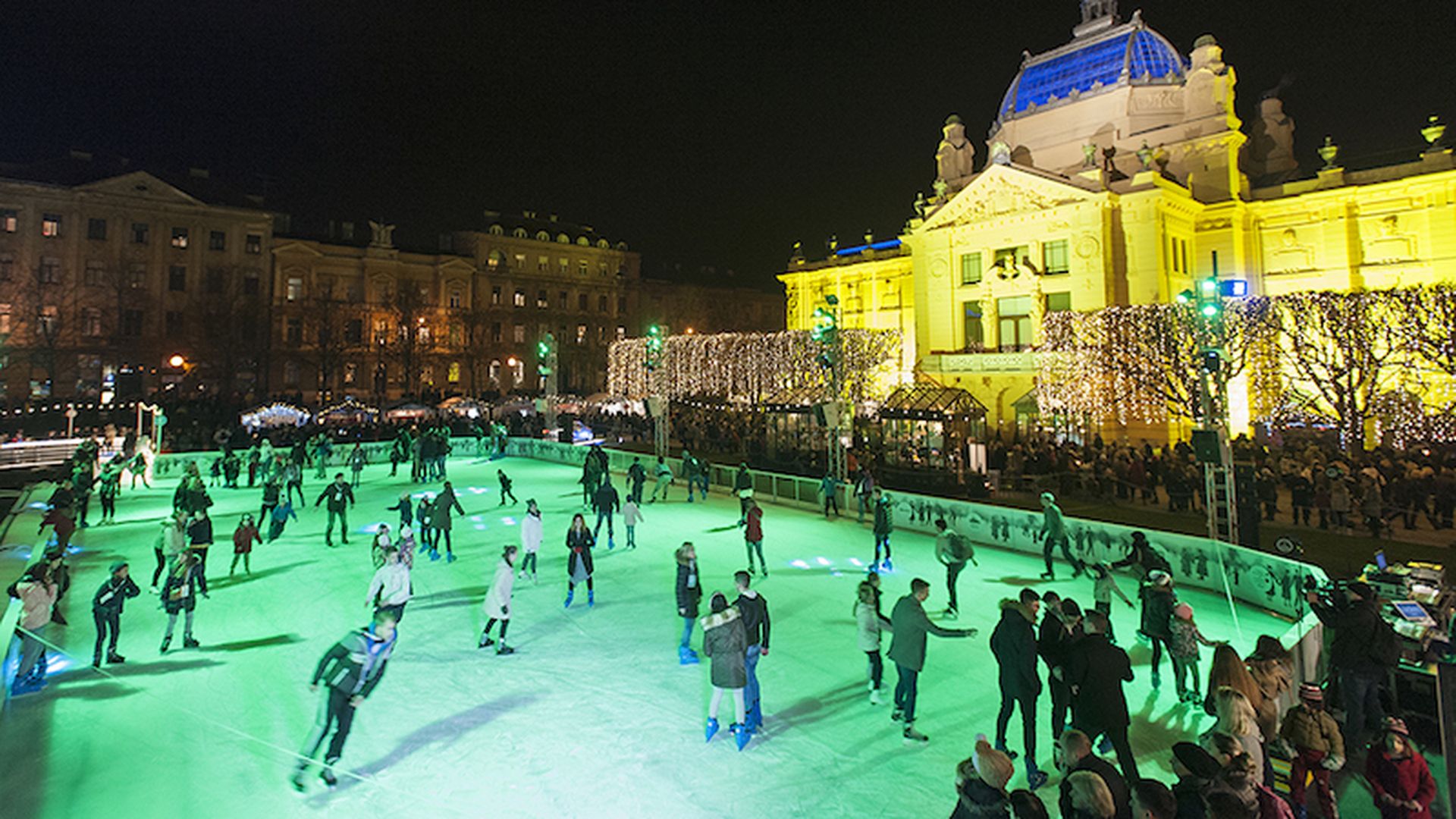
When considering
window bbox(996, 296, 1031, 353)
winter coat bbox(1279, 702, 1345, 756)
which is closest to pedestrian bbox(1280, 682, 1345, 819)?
winter coat bbox(1279, 702, 1345, 756)

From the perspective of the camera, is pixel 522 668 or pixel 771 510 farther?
pixel 771 510

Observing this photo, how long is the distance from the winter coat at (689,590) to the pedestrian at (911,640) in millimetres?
2878

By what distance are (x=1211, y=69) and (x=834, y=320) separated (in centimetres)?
3619

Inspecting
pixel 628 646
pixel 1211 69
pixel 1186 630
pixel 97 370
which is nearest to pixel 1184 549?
pixel 1186 630

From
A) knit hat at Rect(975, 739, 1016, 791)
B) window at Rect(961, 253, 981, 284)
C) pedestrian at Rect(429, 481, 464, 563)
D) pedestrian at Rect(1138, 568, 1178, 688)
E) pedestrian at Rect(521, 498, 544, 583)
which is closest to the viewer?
knit hat at Rect(975, 739, 1016, 791)

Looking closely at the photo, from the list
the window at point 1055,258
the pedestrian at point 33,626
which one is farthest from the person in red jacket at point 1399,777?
the window at point 1055,258

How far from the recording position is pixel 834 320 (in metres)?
20.9

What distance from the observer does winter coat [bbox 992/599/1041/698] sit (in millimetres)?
6188

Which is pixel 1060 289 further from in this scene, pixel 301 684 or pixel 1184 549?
pixel 301 684

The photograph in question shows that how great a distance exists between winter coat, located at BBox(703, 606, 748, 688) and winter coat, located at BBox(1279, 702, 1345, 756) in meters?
4.27

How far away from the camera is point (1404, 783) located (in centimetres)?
457

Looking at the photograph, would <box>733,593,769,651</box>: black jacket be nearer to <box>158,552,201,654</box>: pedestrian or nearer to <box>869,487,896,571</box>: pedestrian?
<box>869,487,896,571</box>: pedestrian

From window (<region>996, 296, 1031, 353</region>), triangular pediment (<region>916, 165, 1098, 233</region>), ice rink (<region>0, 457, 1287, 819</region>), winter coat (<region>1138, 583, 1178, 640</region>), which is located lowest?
ice rink (<region>0, 457, 1287, 819</region>)

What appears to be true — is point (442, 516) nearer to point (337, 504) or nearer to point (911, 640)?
point (337, 504)
